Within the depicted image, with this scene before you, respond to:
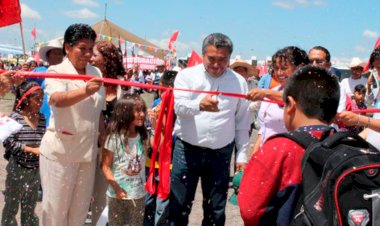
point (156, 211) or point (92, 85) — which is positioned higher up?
point (92, 85)

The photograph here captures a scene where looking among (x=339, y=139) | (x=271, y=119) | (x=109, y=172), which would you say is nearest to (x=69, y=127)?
(x=109, y=172)

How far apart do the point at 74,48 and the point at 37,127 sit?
120 cm

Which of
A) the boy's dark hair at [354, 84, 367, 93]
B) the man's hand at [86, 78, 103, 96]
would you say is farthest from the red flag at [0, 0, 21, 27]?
the boy's dark hair at [354, 84, 367, 93]

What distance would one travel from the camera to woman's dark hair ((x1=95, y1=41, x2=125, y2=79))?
13.5ft

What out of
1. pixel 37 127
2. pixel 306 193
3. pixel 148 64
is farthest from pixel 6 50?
pixel 306 193

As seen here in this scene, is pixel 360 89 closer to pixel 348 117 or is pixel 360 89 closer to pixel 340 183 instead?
pixel 348 117

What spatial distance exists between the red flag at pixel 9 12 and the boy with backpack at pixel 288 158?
8.04 ft

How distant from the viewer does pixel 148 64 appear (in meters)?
25.7

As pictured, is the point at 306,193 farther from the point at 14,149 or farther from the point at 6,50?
the point at 6,50

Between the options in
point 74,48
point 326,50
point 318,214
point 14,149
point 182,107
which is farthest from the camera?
point 326,50

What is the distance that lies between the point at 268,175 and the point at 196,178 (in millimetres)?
2083

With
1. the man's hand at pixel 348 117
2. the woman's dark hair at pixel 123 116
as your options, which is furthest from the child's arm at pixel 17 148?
the man's hand at pixel 348 117

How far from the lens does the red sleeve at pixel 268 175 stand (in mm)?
1873

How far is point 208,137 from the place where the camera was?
3787 mm
